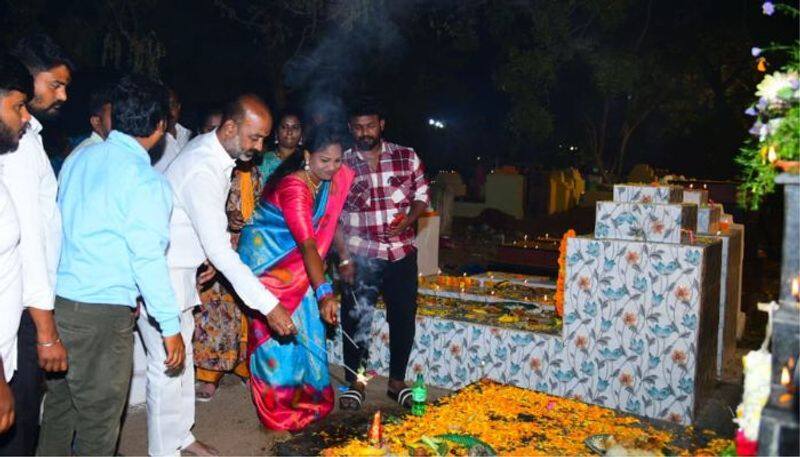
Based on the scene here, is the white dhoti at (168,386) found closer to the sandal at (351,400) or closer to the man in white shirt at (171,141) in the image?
the sandal at (351,400)

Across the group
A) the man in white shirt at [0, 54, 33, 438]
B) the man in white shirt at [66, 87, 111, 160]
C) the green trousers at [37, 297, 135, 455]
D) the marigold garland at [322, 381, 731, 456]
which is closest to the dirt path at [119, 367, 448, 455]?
the marigold garland at [322, 381, 731, 456]

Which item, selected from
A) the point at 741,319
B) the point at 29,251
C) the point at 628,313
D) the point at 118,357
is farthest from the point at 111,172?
the point at 741,319

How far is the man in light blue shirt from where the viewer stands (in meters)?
3.52

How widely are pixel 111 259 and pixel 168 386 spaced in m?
0.98

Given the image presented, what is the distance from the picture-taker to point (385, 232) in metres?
5.59

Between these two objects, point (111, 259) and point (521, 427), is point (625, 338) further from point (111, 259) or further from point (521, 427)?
point (111, 259)

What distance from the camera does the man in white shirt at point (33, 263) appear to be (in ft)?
10.7

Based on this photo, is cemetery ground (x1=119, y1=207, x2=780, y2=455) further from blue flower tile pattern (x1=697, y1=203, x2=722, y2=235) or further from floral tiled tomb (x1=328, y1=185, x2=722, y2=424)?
blue flower tile pattern (x1=697, y1=203, x2=722, y2=235)

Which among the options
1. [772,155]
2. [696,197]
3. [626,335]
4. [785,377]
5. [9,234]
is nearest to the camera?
[785,377]

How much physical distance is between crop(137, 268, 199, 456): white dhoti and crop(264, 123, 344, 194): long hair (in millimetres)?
1058

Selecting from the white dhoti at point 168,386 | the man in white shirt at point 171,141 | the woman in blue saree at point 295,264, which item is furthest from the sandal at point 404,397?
the man in white shirt at point 171,141

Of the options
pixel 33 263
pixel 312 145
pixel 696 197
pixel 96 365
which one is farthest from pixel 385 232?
pixel 696 197

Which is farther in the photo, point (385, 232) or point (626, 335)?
point (385, 232)

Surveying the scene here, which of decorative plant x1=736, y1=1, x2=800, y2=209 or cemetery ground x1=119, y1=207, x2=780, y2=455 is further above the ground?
decorative plant x1=736, y1=1, x2=800, y2=209
